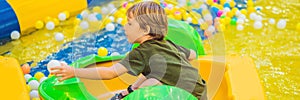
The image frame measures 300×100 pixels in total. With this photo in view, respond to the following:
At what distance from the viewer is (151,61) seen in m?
1.60

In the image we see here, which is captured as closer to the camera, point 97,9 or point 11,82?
point 11,82

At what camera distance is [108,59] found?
80.0 inches

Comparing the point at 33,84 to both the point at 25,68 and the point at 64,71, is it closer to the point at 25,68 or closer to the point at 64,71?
the point at 25,68

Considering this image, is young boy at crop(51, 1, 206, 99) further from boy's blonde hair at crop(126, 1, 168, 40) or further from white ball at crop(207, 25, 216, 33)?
white ball at crop(207, 25, 216, 33)

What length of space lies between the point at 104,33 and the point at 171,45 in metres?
1.03

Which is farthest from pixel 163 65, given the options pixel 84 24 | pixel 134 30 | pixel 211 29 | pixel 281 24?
pixel 281 24

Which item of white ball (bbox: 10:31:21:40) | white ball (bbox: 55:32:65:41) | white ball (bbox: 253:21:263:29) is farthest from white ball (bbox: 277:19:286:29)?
white ball (bbox: 10:31:21:40)

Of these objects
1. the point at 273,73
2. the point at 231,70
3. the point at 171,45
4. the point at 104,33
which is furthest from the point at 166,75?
the point at 104,33

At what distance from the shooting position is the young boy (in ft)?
5.24

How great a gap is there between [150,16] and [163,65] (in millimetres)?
153

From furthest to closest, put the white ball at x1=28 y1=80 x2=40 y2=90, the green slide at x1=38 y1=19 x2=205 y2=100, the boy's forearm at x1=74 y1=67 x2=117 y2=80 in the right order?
the white ball at x1=28 y1=80 x2=40 y2=90
the boy's forearm at x1=74 y1=67 x2=117 y2=80
the green slide at x1=38 y1=19 x2=205 y2=100

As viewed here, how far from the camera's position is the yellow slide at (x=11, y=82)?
179cm

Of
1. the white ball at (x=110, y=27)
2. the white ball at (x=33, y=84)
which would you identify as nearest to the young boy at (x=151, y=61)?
the white ball at (x=33, y=84)

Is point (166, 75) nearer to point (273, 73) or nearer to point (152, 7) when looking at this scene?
point (152, 7)
